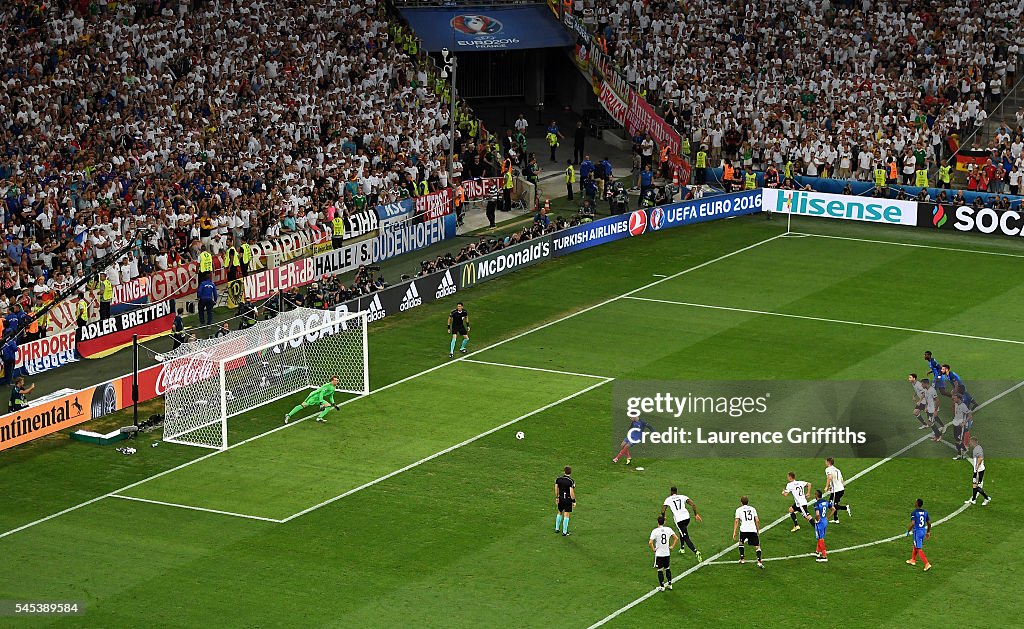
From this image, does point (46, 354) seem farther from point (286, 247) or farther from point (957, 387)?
point (957, 387)

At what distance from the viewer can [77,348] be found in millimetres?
44156

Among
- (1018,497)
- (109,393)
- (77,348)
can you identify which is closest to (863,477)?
(1018,497)

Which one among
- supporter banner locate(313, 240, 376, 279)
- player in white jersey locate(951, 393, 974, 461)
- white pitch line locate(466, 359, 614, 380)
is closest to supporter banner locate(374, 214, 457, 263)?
supporter banner locate(313, 240, 376, 279)

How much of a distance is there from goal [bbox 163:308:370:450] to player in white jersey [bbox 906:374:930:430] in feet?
43.9

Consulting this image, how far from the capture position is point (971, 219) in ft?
197

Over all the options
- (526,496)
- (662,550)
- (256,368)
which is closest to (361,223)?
(256,368)

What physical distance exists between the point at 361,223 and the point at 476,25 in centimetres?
1834

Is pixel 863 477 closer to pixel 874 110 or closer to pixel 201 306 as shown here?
pixel 201 306

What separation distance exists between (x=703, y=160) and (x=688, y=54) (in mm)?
7937

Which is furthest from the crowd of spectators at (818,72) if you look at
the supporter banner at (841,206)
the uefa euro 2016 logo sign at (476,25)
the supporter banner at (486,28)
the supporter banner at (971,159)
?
the uefa euro 2016 logo sign at (476,25)

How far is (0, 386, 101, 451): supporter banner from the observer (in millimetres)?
37344

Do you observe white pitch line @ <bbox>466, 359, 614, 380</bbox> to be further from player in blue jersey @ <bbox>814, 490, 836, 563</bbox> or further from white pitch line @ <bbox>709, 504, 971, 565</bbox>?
player in blue jersey @ <bbox>814, 490, 836, 563</bbox>

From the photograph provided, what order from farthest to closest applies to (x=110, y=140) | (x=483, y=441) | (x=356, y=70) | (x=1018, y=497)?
(x=356, y=70), (x=110, y=140), (x=483, y=441), (x=1018, y=497)

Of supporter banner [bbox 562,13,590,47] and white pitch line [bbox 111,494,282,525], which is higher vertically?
supporter banner [bbox 562,13,590,47]
